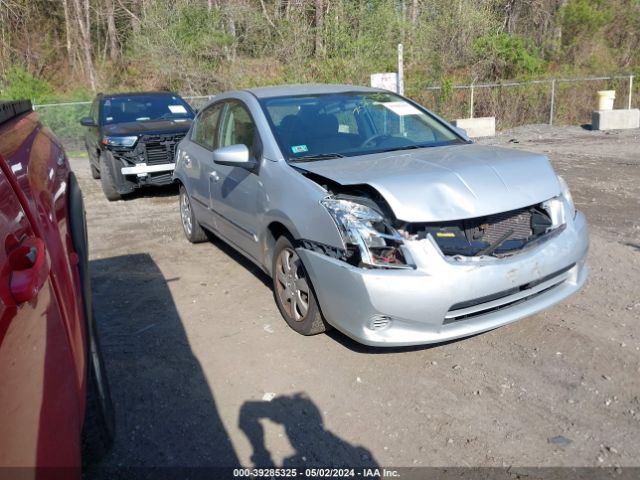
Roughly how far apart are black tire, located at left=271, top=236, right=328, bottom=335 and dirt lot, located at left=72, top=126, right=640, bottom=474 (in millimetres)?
148

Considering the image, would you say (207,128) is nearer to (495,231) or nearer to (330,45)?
(495,231)

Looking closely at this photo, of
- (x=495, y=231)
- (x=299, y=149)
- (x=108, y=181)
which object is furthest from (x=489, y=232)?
(x=108, y=181)

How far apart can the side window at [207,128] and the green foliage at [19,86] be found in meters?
20.6

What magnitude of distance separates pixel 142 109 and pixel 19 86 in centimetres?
1731

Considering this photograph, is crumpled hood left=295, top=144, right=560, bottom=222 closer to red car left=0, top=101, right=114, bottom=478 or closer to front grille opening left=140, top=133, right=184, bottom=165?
red car left=0, top=101, right=114, bottom=478

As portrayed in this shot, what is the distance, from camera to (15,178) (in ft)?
6.81

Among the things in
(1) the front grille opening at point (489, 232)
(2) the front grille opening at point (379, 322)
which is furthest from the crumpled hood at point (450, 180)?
(2) the front grille opening at point (379, 322)

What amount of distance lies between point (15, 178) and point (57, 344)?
65 centimetres

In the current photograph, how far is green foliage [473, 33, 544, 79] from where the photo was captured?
2295 cm

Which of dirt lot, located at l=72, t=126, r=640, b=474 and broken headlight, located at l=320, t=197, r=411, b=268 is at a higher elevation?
broken headlight, located at l=320, t=197, r=411, b=268

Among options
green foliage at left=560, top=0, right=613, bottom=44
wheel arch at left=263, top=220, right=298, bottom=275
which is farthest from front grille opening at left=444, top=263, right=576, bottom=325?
green foliage at left=560, top=0, right=613, bottom=44

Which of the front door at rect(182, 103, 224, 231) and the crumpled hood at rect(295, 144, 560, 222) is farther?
the front door at rect(182, 103, 224, 231)

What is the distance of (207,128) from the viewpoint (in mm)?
5977

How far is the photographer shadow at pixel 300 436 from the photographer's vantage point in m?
2.90
